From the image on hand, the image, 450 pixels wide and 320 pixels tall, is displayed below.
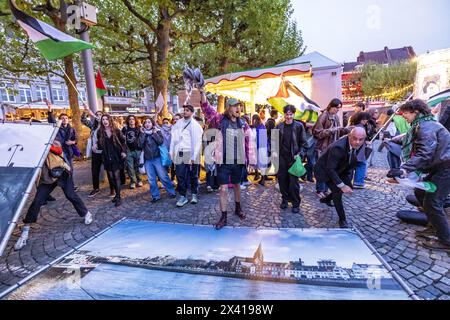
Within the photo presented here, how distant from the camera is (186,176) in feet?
16.5

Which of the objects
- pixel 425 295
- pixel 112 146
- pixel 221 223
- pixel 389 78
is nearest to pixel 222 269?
pixel 221 223

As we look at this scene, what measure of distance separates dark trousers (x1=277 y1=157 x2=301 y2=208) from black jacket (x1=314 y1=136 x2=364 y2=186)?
2.13ft

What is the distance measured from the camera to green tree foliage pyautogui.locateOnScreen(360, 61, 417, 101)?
2522 centimetres

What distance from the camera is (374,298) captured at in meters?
2.13

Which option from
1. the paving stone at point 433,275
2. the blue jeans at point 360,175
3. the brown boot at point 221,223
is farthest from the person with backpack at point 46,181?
the blue jeans at point 360,175

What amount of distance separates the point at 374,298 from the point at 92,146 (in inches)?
238

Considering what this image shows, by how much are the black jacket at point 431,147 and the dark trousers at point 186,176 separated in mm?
3748

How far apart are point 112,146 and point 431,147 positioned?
5.47 m

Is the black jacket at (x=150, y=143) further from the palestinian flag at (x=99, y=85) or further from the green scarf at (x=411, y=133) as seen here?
the green scarf at (x=411, y=133)

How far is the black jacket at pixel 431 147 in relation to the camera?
2751 millimetres

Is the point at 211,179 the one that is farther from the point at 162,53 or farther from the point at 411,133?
the point at 162,53

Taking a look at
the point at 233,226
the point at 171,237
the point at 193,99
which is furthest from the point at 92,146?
the point at 233,226

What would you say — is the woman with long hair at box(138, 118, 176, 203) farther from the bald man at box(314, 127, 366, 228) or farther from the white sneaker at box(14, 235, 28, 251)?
the bald man at box(314, 127, 366, 228)
